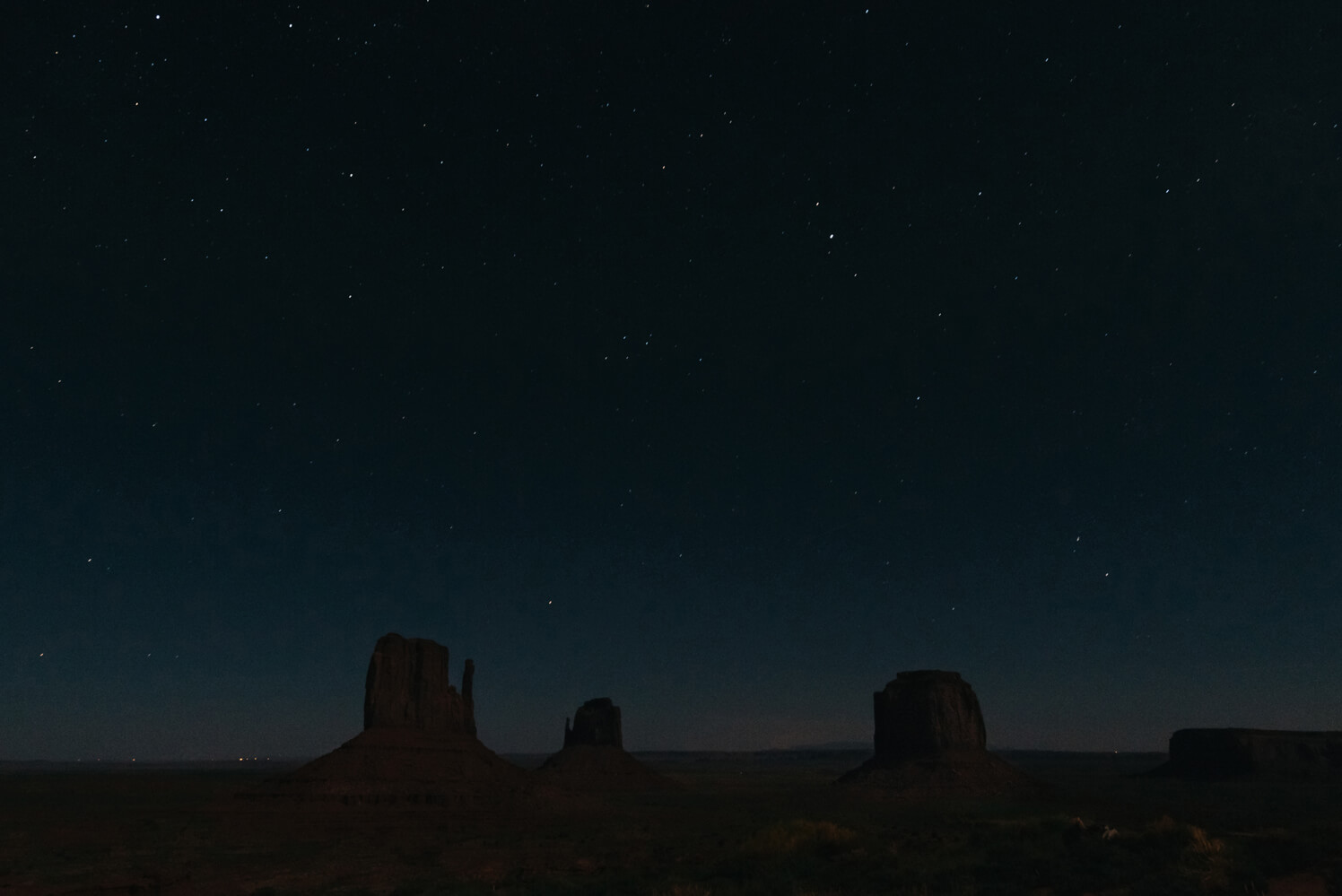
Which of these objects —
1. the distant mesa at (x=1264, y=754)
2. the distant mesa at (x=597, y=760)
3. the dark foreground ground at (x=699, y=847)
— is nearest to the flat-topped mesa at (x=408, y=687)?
the dark foreground ground at (x=699, y=847)

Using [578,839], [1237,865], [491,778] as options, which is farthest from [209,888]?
[491,778]

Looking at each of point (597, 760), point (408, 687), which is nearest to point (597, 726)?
point (597, 760)

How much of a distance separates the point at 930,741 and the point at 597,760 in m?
48.9

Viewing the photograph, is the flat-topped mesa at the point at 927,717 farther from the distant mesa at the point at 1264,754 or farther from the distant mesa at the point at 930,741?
the distant mesa at the point at 1264,754

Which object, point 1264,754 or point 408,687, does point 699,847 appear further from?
point 1264,754

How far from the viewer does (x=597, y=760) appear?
113312mm

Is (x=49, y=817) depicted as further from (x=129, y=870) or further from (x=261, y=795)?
(x=129, y=870)

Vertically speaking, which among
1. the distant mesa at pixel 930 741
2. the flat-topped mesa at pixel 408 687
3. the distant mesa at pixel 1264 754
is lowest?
the distant mesa at pixel 1264 754

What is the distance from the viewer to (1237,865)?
16906 mm

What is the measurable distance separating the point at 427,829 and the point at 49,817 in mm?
41198

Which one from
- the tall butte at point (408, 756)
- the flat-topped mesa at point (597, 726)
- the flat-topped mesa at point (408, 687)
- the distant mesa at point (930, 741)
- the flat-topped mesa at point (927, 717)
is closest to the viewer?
the tall butte at point (408, 756)

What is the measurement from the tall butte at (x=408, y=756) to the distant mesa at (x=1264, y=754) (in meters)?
93.4

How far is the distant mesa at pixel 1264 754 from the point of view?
104438 mm

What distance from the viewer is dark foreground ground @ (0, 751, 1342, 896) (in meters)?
18.7
